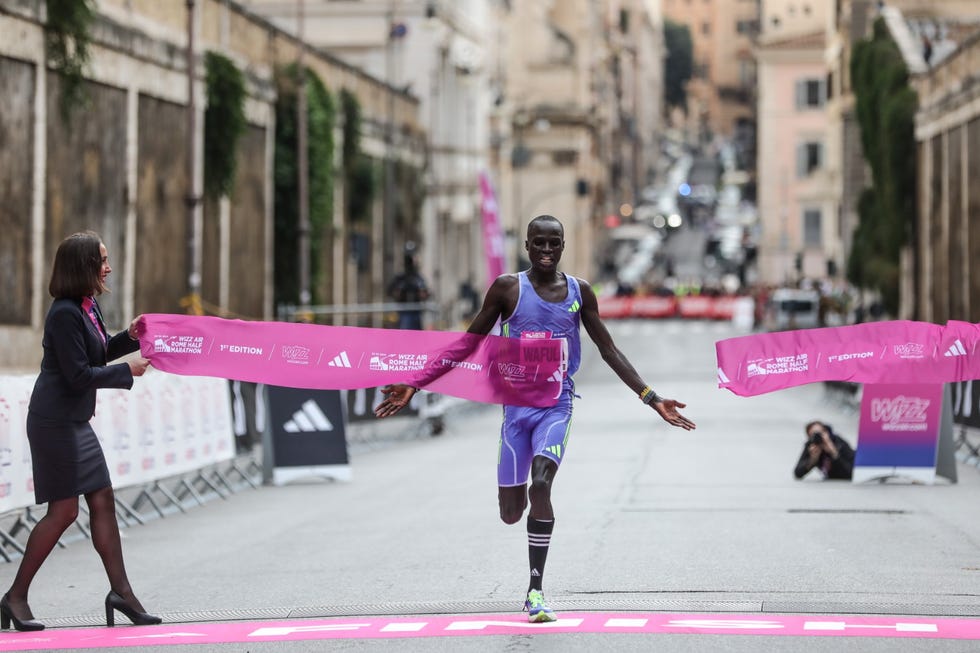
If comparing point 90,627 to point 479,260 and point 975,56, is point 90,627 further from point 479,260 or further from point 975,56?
point 479,260

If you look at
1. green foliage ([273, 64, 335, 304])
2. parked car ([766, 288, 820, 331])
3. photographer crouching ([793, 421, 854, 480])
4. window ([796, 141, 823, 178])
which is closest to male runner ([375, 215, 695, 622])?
photographer crouching ([793, 421, 854, 480])

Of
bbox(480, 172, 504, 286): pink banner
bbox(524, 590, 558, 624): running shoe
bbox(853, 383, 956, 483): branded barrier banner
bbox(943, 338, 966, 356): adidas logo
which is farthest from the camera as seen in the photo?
bbox(480, 172, 504, 286): pink banner

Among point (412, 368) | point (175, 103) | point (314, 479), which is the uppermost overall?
point (175, 103)

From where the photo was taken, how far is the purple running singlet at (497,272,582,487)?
10375mm

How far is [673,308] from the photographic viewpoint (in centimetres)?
9269

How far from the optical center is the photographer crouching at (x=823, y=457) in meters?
20.9

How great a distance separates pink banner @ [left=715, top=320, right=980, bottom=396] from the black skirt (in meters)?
3.66

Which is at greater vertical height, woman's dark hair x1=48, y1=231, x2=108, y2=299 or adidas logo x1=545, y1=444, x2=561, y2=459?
woman's dark hair x1=48, y1=231, x2=108, y2=299

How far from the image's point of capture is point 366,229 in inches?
2175

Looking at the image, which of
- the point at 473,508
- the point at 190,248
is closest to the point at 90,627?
the point at 473,508

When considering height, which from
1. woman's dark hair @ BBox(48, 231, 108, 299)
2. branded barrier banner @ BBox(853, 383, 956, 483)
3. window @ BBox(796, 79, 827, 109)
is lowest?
branded barrier banner @ BBox(853, 383, 956, 483)

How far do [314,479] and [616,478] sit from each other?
3446 millimetres

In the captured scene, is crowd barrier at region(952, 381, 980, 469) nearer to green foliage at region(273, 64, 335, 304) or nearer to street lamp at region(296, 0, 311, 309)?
street lamp at region(296, 0, 311, 309)

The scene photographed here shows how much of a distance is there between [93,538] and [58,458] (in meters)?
0.45
